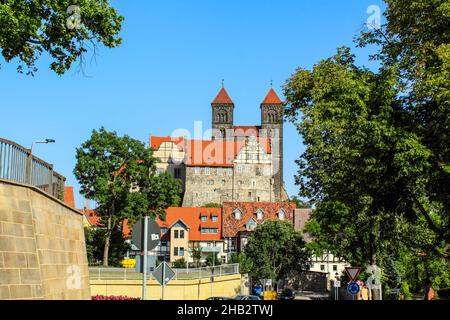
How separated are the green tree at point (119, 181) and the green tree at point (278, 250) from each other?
1392 cm

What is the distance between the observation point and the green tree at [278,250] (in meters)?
73.4

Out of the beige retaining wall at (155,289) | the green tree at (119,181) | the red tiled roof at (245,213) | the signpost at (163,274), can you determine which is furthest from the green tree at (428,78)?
the red tiled roof at (245,213)

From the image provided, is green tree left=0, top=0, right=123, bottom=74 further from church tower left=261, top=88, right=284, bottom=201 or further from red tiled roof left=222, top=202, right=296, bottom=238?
church tower left=261, top=88, right=284, bottom=201

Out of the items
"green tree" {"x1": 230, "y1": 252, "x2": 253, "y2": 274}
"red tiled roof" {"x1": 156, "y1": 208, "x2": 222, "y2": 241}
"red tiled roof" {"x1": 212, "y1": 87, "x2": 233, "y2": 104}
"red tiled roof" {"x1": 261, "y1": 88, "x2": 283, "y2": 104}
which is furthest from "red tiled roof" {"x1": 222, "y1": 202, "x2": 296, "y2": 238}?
"red tiled roof" {"x1": 212, "y1": 87, "x2": 233, "y2": 104}

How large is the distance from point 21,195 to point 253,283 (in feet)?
199

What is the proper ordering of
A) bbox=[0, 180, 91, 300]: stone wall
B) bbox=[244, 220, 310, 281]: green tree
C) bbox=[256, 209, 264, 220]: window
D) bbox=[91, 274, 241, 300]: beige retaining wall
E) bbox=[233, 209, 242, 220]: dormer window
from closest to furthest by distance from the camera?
bbox=[0, 180, 91, 300]: stone wall, bbox=[91, 274, 241, 300]: beige retaining wall, bbox=[244, 220, 310, 281]: green tree, bbox=[256, 209, 264, 220]: window, bbox=[233, 209, 242, 220]: dormer window

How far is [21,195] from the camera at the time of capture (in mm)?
13805

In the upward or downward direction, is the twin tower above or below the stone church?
above

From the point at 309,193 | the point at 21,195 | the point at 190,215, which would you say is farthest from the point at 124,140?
the point at 21,195

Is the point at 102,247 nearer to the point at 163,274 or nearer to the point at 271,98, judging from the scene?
the point at 163,274

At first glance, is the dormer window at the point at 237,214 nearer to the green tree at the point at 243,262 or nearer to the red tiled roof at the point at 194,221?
the red tiled roof at the point at 194,221

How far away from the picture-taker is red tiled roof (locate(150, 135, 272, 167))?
144 metres

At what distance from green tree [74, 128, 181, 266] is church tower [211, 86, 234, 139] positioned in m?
109
